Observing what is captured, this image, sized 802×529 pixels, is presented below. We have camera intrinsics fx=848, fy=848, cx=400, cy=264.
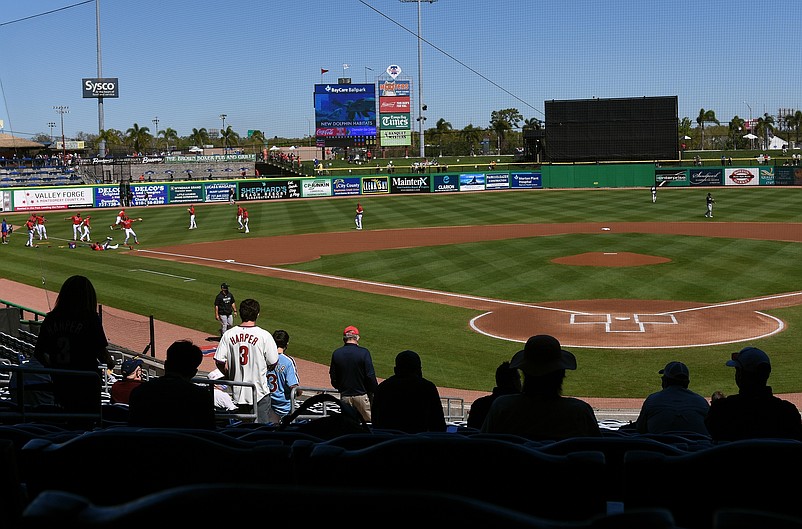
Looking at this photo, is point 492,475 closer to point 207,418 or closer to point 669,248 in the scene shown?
point 207,418

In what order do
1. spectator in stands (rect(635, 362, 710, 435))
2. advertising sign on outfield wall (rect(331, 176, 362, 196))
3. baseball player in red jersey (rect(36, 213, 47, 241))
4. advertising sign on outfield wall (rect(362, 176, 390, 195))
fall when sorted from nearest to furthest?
1. spectator in stands (rect(635, 362, 710, 435))
2. baseball player in red jersey (rect(36, 213, 47, 241))
3. advertising sign on outfield wall (rect(331, 176, 362, 196))
4. advertising sign on outfield wall (rect(362, 176, 390, 195))

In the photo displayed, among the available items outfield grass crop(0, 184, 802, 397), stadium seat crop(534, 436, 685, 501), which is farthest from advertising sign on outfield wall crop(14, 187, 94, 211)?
stadium seat crop(534, 436, 685, 501)

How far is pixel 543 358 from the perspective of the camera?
→ 5.41 metres

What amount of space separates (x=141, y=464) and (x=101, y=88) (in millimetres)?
93019

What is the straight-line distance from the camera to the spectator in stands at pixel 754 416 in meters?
5.74

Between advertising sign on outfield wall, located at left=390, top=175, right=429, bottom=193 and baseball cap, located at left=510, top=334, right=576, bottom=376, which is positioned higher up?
advertising sign on outfield wall, located at left=390, top=175, right=429, bottom=193

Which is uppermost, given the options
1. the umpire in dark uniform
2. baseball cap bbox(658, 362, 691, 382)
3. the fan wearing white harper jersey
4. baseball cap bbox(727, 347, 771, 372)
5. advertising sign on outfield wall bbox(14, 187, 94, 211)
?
advertising sign on outfield wall bbox(14, 187, 94, 211)

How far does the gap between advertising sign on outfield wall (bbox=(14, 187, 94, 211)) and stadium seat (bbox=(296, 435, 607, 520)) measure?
64376mm

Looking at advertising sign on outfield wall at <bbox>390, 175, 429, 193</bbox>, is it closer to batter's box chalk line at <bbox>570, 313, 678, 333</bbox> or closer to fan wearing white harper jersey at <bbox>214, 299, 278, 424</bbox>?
batter's box chalk line at <bbox>570, 313, 678, 333</bbox>

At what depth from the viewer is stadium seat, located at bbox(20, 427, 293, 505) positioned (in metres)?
2.55

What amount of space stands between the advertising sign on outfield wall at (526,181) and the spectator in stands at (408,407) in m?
70.2

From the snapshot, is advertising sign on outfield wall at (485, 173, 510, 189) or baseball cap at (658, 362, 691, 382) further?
advertising sign on outfield wall at (485, 173, 510, 189)

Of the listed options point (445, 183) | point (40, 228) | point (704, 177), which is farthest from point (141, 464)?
point (704, 177)

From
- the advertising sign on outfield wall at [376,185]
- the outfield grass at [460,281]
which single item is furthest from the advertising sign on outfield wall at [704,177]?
the advertising sign on outfield wall at [376,185]
